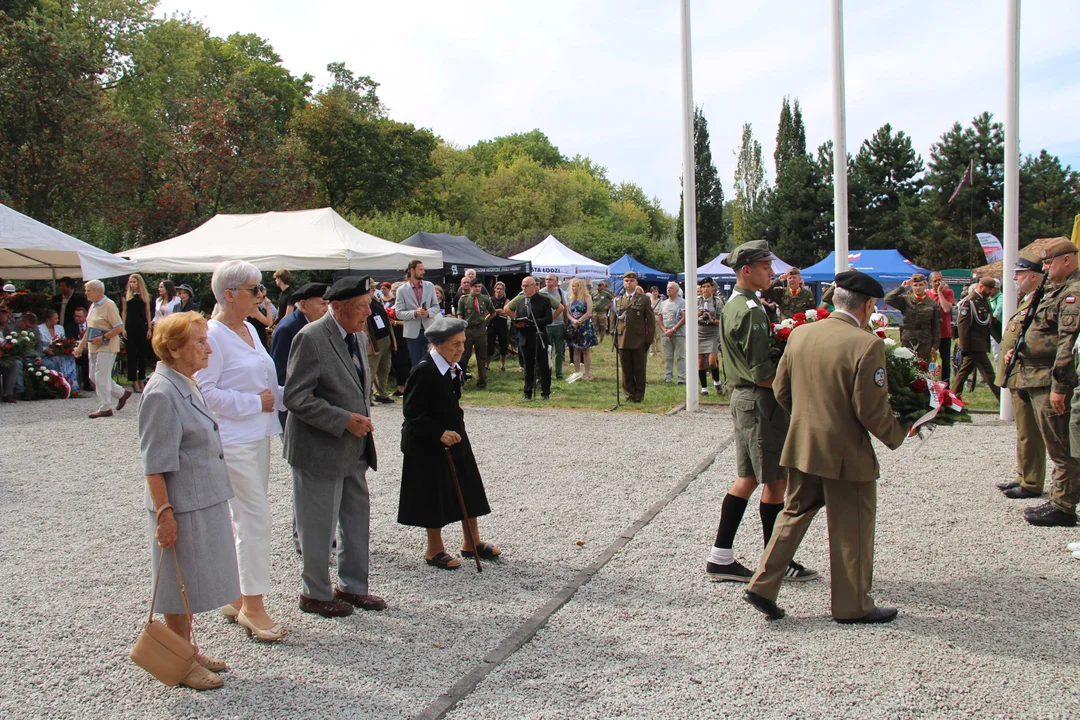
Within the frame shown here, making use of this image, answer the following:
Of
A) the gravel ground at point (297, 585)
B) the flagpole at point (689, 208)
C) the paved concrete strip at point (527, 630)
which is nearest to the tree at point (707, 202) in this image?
the flagpole at point (689, 208)

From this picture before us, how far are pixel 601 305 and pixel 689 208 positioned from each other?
26.2 ft

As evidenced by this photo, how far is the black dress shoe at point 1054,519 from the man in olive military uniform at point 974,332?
21.4 feet

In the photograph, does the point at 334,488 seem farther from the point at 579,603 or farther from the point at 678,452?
the point at 678,452

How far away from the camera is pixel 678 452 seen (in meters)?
9.00

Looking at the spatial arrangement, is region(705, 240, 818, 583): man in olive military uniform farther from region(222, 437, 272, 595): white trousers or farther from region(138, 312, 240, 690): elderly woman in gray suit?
region(138, 312, 240, 690): elderly woman in gray suit

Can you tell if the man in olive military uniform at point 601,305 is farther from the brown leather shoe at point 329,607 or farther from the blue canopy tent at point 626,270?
the blue canopy tent at point 626,270

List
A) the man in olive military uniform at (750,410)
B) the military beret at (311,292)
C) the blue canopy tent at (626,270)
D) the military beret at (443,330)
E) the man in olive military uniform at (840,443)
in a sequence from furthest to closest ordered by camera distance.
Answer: the blue canopy tent at (626,270)
the military beret at (311,292)
the military beret at (443,330)
the man in olive military uniform at (750,410)
the man in olive military uniform at (840,443)

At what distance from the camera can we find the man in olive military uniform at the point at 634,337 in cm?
1285

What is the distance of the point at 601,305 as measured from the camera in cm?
1956

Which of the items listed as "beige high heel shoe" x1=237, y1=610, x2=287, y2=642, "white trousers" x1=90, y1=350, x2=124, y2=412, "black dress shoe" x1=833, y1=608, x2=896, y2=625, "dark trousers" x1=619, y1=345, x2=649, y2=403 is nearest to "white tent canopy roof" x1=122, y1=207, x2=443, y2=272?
"white trousers" x1=90, y1=350, x2=124, y2=412

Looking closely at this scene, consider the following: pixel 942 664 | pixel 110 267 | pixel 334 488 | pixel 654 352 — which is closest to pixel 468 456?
pixel 334 488

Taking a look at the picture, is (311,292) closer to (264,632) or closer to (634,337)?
(264,632)

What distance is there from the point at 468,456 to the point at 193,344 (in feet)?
7.07

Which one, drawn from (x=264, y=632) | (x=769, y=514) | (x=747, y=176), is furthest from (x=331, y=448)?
(x=747, y=176)
